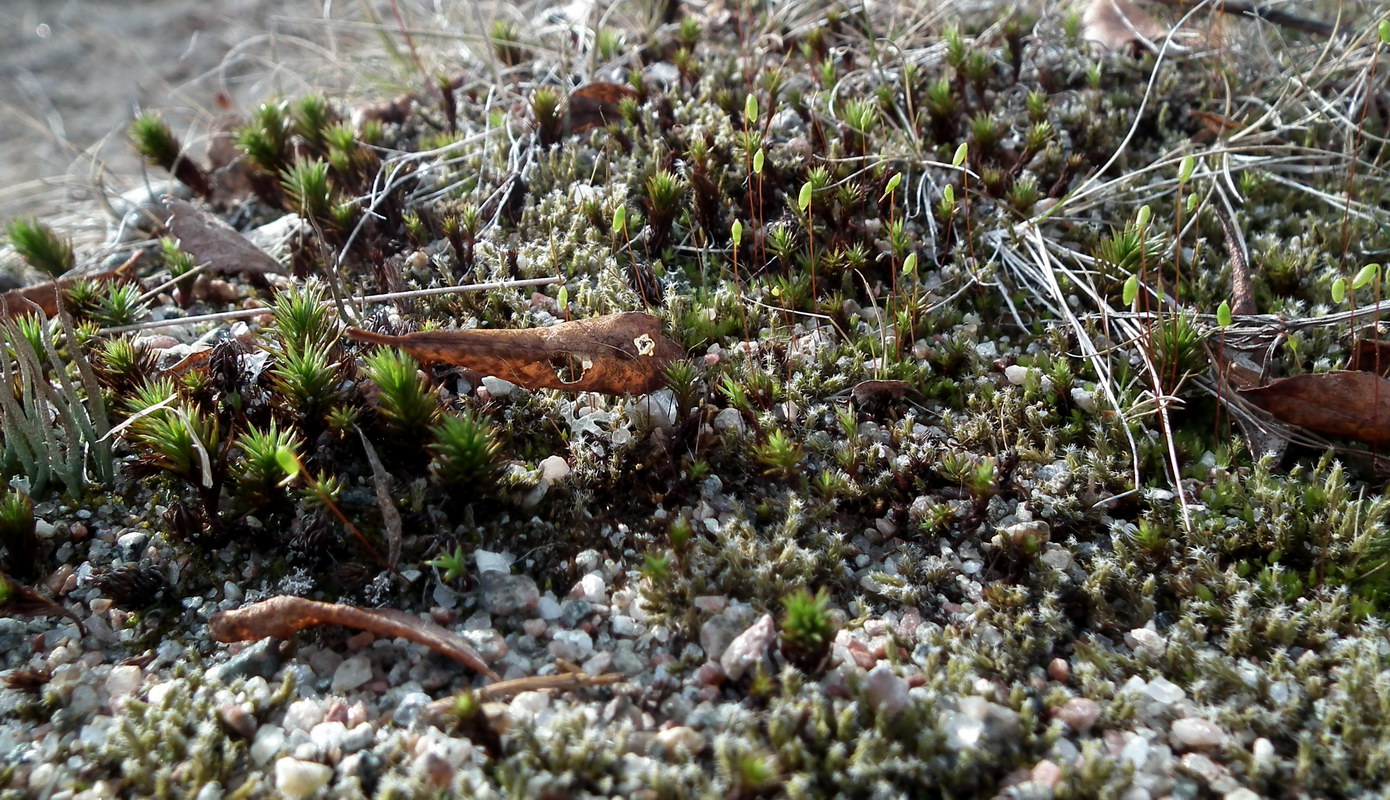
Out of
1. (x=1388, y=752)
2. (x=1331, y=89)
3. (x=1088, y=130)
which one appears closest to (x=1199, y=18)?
(x=1331, y=89)

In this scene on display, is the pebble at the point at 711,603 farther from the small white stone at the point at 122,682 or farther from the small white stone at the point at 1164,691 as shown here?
the small white stone at the point at 122,682

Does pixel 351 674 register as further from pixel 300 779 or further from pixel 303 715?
pixel 300 779

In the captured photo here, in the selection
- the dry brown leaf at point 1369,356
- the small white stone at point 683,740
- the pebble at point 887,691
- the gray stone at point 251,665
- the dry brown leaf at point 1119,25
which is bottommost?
the gray stone at point 251,665

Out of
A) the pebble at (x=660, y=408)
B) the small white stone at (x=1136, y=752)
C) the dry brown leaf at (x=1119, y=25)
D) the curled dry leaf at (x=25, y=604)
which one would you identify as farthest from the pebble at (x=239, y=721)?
the dry brown leaf at (x=1119, y=25)

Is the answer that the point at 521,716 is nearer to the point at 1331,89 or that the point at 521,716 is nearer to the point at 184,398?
the point at 184,398

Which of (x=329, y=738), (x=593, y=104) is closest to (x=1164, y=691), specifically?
(x=329, y=738)
